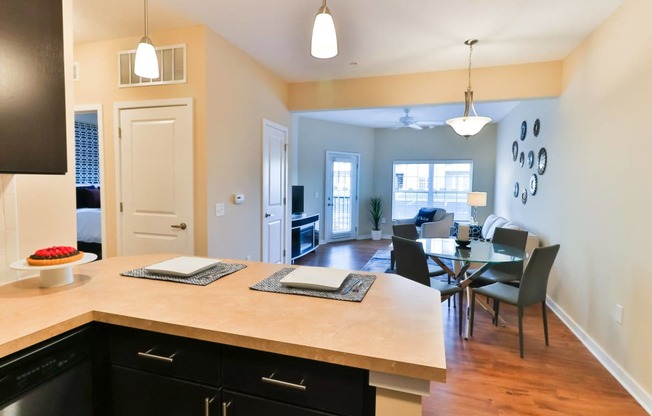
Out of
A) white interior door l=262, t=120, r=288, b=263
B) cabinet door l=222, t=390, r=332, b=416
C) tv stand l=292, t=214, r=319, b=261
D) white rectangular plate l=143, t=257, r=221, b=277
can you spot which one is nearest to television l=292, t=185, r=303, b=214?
tv stand l=292, t=214, r=319, b=261

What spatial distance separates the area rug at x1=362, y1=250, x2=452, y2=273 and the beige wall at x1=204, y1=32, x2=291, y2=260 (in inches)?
85.2

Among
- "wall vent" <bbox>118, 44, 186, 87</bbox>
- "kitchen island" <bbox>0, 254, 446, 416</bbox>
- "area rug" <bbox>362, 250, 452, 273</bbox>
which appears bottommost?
"area rug" <bbox>362, 250, 452, 273</bbox>

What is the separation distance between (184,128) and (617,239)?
362 cm

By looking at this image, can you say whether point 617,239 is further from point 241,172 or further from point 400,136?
point 400,136

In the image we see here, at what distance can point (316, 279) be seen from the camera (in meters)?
1.44

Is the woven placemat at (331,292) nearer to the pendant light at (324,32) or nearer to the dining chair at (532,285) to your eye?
the pendant light at (324,32)

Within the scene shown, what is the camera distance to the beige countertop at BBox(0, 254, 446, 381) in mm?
890

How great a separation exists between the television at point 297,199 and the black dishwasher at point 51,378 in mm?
5099

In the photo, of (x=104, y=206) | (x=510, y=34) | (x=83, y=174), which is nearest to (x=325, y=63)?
(x=510, y=34)

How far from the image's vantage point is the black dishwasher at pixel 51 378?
93 centimetres

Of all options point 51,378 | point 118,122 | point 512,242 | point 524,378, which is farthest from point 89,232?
point 512,242

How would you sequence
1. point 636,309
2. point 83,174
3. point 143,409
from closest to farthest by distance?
point 143,409 → point 636,309 → point 83,174

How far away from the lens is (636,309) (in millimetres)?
2193

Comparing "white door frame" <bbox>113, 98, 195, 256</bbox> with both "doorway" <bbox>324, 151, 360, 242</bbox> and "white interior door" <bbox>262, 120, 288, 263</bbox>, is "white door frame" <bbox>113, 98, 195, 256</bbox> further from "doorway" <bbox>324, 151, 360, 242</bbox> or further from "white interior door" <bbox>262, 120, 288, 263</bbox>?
"doorway" <bbox>324, 151, 360, 242</bbox>
